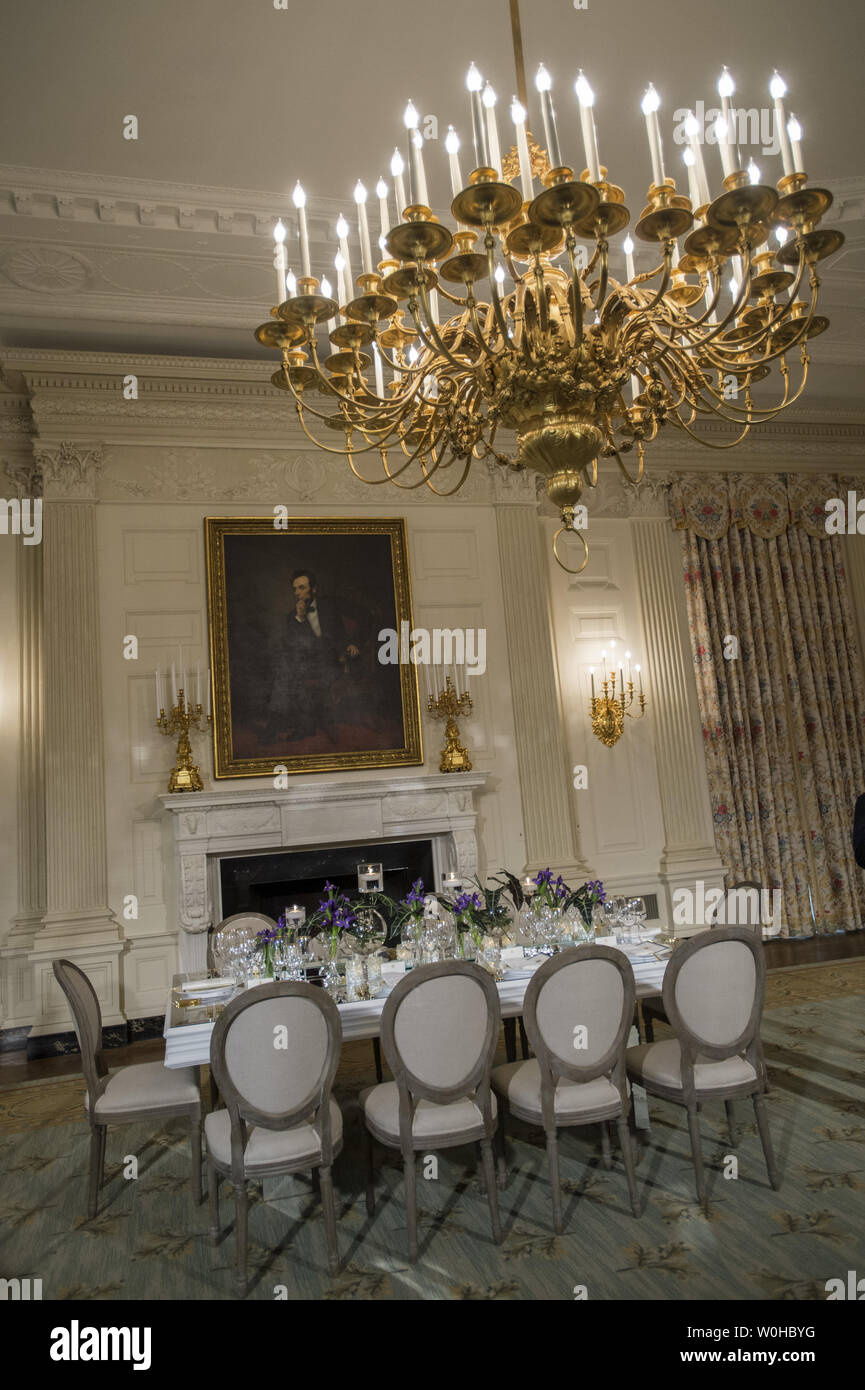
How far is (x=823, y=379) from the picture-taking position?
7.46 m

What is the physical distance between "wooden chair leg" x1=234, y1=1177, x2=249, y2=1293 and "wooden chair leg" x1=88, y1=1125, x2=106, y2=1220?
2.60ft

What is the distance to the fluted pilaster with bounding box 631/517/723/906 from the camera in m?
6.92

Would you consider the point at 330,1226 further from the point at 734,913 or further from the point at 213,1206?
the point at 734,913

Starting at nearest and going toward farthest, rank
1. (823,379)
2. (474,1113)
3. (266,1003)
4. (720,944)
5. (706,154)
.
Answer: (266,1003)
(474,1113)
(720,944)
(706,154)
(823,379)

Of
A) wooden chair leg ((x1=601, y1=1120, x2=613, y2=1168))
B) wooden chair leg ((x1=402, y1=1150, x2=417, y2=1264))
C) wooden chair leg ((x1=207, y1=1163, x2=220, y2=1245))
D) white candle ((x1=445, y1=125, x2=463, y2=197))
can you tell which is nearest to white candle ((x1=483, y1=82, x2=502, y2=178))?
white candle ((x1=445, y1=125, x2=463, y2=197))

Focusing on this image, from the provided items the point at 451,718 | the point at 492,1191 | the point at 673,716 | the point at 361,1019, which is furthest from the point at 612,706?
the point at 492,1191

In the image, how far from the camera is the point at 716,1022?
3.09m

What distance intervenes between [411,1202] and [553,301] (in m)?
2.97

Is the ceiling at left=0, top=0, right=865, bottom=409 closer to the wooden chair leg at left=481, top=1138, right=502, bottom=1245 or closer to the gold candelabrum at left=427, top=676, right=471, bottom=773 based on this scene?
the gold candelabrum at left=427, top=676, right=471, bottom=773

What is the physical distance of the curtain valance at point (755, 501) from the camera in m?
7.46

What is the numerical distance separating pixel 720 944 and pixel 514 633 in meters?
3.90

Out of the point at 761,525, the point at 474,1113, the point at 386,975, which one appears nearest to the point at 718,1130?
the point at 474,1113
